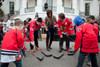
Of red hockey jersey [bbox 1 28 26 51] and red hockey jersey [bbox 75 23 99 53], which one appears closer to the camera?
red hockey jersey [bbox 1 28 26 51]

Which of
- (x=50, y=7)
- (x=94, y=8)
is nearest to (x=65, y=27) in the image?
(x=50, y=7)

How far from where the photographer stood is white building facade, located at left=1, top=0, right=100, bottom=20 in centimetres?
2447

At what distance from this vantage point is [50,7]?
25.8 meters

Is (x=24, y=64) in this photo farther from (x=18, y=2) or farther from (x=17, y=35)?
(x=18, y=2)

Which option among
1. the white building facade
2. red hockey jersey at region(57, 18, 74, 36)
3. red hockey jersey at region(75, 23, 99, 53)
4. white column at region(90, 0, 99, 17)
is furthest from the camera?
white column at region(90, 0, 99, 17)

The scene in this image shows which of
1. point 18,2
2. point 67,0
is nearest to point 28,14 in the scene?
point 18,2

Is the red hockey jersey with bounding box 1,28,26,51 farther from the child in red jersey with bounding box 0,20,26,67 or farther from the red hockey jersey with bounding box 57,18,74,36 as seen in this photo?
the red hockey jersey with bounding box 57,18,74,36

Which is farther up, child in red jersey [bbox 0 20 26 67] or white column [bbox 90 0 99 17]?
white column [bbox 90 0 99 17]

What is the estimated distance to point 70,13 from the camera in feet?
84.7

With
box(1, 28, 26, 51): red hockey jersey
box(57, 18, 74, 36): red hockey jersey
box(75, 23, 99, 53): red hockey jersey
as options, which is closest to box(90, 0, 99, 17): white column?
box(57, 18, 74, 36): red hockey jersey

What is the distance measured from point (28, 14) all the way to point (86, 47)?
70.5ft

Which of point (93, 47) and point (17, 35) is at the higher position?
point (17, 35)

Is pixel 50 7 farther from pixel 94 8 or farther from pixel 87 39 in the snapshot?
pixel 87 39

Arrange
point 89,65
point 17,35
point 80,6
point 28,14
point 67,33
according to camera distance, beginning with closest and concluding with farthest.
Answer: point 17,35, point 89,65, point 67,33, point 28,14, point 80,6
